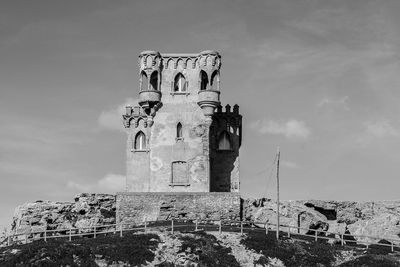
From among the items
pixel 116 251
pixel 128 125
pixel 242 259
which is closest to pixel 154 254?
pixel 116 251

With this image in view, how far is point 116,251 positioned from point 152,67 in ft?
82.3

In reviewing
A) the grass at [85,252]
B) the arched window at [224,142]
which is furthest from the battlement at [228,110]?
the grass at [85,252]

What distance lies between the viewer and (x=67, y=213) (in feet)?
244

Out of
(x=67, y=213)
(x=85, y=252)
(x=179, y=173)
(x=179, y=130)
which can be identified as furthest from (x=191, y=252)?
(x=179, y=130)

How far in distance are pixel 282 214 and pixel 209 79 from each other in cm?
1482

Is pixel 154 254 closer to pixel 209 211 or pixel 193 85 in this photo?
pixel 209 211

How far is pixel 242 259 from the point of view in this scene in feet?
194

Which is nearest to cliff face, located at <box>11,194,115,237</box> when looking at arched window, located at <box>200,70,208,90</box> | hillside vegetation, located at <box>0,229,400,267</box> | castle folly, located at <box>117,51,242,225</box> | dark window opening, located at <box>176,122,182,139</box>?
castle folly, located at <box>117,51,242,225</box>

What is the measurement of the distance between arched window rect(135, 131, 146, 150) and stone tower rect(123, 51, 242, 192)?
247 cm

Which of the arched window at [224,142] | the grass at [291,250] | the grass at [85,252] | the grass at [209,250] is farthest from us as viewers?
the arched window at [224,142]

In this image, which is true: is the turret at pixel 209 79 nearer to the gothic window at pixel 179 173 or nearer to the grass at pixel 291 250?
the gothic window at pixel 179 173

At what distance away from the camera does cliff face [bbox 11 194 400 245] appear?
7194 centimetres

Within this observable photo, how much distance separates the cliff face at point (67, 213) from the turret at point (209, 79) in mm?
12259

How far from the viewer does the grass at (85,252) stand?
2146 inches
